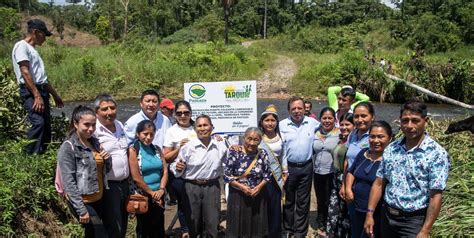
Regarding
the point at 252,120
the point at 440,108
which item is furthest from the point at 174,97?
the point at 252,120

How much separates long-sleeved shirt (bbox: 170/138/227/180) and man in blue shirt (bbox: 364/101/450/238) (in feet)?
5.83

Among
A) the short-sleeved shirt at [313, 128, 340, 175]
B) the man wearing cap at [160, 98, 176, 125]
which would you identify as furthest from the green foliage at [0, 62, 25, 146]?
the short-sleeved shirt at [313, 128, 340, 175]

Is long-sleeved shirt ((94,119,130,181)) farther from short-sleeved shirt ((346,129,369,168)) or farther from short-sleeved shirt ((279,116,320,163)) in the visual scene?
short-sleeved shirt ((346,129,369,168))

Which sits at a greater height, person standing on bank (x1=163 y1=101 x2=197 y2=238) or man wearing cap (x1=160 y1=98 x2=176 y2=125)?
man wearing cap (x1=160 y1=98 x2=176 y2=125)

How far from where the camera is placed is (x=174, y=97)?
820 inches

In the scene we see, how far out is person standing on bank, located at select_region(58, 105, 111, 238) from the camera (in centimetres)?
325

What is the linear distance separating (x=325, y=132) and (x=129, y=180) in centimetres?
224

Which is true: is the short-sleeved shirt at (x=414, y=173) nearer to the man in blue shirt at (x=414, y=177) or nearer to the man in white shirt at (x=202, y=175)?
the man in blue shirt at (x=414, y=177)

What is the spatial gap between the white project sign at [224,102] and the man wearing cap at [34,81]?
5.60 ft

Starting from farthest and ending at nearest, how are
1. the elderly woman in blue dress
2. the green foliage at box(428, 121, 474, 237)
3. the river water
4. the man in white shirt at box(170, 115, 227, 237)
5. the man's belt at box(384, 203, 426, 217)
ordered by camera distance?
the river water
the man in white shirt at box(170, 115, 227, 237)
the elderly woman in blue dress
the green foliage at box(428, 121, 474, 237)
the man's belt at box(384, 203, 426, 217)

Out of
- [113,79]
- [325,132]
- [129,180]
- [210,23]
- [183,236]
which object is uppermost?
[210,23]

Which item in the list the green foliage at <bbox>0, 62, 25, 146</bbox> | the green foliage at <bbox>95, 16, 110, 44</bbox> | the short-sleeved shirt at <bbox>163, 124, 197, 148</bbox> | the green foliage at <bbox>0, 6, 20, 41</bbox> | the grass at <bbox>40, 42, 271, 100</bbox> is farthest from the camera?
the green foliage at <bbox>95, 16, 110, 44</bbox>

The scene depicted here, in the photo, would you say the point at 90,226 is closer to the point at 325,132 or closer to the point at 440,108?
the point at 325,132

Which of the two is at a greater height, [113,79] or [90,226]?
[113,79]
